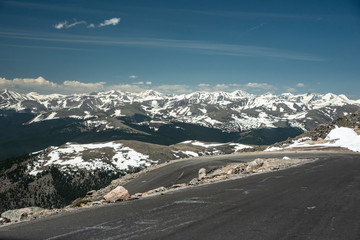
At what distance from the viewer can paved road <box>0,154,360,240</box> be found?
406 inches

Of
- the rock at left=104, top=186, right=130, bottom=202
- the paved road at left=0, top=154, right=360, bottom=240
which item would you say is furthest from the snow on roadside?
the rock at left=104, top=186, right=130, bottom=202

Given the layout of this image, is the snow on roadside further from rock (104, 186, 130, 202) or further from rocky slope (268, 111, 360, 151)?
rock (104, 186, 130, 202)

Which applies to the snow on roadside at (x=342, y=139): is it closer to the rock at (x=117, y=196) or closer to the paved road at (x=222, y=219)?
the paved road at (x=222, y=219)

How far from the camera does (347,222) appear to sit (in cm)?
1142

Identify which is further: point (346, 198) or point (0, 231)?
point (346, 198)

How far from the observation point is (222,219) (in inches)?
482

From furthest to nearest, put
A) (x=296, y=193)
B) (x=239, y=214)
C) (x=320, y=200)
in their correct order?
(x=296, y=193)
(x=320, y=200)
(x=239, y=214)

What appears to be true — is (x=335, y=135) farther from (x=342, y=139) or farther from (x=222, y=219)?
(x=222, y=219)

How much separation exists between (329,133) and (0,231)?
8350 centimetres

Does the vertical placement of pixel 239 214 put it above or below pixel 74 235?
below

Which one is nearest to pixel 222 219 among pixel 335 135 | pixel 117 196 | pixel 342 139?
pixel 117 196

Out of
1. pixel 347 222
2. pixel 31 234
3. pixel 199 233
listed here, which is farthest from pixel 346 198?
pixel 31 234

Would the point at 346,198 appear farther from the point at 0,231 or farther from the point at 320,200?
the point at 0,231

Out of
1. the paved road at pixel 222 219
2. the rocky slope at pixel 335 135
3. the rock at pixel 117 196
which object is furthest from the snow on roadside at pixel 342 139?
the rock at pixel 117 196
